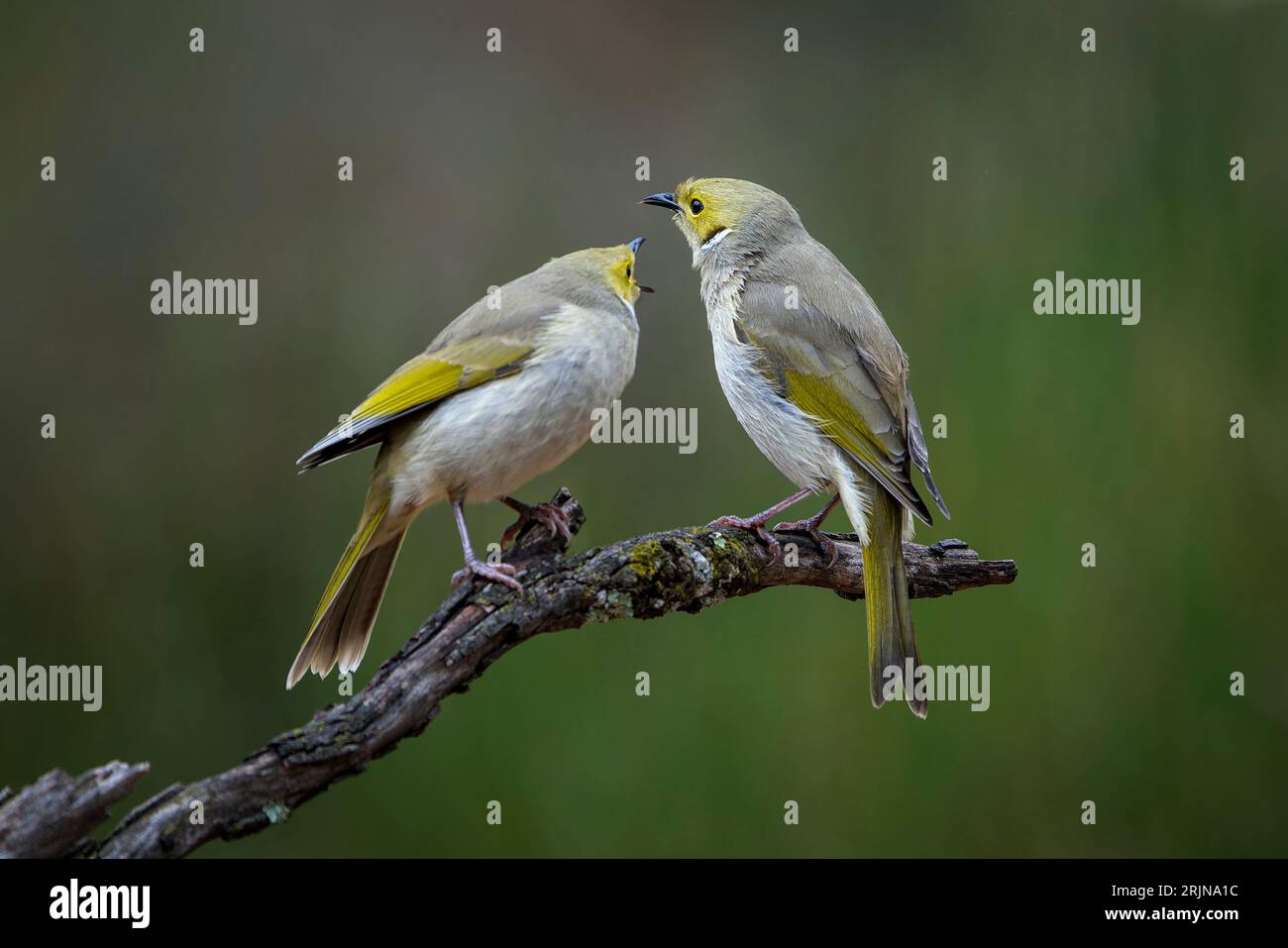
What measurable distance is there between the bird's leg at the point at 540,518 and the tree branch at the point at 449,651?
0.12ft

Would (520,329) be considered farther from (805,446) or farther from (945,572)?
(945,572)

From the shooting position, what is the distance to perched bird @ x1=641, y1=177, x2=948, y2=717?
4.14 m

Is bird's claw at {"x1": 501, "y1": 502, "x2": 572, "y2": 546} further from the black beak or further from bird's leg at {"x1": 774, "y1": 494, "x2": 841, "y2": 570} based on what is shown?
the black beak

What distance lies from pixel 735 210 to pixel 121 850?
Result: 3.03 meters

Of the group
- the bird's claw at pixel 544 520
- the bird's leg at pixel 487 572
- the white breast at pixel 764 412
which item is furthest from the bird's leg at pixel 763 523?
the bird's leg at pixel 487 572

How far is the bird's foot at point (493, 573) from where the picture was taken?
3.54 metres

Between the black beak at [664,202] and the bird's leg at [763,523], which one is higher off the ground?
the black beak at [664,202]

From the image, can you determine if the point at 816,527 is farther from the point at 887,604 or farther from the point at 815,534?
the point at 887,604

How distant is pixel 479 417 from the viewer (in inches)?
152

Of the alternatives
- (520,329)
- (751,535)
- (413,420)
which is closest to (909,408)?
(751,535)

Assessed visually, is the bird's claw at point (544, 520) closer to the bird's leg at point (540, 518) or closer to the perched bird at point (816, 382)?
the bird's leg at point (540, 518)

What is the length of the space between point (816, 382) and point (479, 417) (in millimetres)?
1184

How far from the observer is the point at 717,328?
183 inches

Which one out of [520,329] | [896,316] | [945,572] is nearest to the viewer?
[520,329]
